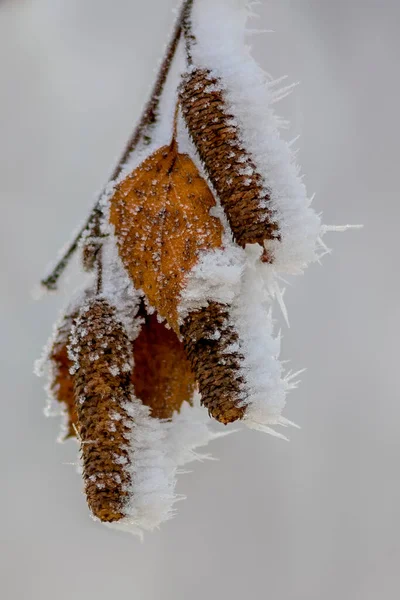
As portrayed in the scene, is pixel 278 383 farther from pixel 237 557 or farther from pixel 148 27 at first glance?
pixel 237 557

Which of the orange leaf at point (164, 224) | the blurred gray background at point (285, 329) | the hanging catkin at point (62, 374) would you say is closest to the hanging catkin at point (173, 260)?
the orange leaf at point (164, 224)

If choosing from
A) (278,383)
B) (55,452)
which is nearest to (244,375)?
Answer: (278,383)

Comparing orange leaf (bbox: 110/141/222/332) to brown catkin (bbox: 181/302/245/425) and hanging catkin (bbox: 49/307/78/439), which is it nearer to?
brown catkin (bbox: 181/302/245/425)

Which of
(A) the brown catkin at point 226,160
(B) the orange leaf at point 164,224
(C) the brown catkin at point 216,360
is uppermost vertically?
(A) the brown catkin at point 226,160

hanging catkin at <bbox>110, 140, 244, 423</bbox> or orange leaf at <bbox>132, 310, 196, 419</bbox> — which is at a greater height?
hanging catkin at <bbox>110, 140, 244, 423</bbox>

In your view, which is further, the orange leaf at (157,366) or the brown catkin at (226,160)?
the orange leaf at (157,366)

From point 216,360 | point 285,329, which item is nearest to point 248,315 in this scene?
point 216,360

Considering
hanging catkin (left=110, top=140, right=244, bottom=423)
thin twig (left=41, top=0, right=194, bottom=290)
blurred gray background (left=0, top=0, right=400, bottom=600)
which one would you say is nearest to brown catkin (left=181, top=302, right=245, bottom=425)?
hanging catkin (left=110, top=140, right=244, bottom=423)

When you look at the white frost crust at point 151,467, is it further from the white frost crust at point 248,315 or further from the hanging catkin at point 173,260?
the white frost crust at point 248,315
